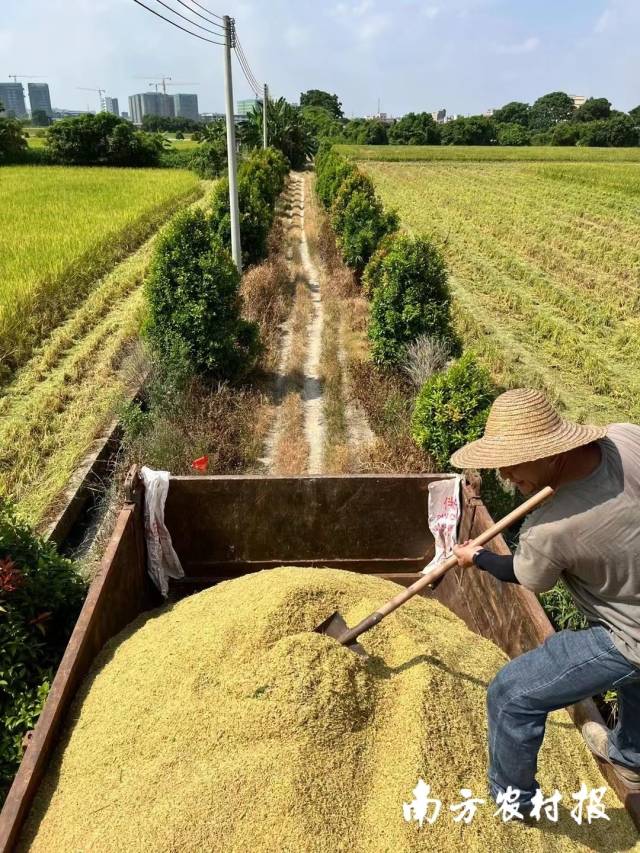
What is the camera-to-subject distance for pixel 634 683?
2250 millimetres

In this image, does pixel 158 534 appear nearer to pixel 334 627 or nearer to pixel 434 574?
pixel 334 627

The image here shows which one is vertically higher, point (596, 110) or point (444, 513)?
point (596, 110)

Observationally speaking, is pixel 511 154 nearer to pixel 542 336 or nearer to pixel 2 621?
pixel 542 336

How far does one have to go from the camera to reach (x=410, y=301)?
Answer: 769cm

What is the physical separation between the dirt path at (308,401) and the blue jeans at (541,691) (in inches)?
140

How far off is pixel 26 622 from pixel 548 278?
13205 mm

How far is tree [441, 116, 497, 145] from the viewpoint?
2514 inches

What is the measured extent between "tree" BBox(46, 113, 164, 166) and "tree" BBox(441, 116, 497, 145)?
4062 cm

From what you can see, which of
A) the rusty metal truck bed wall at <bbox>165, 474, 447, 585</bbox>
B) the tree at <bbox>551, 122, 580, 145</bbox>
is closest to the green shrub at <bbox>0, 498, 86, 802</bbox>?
the rusty metal truck bed wall at <bbox>165, 474, 447, 585</bbox>

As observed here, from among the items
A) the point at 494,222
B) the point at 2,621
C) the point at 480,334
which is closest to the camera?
the point at 2,621

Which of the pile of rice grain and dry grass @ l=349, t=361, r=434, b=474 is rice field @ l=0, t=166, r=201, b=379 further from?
the pile of rice grain

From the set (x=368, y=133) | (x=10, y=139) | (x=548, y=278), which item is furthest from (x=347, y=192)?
(x=368, y=133)

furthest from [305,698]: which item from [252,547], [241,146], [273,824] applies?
[241,146]

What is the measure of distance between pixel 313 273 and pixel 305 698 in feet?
40.2
